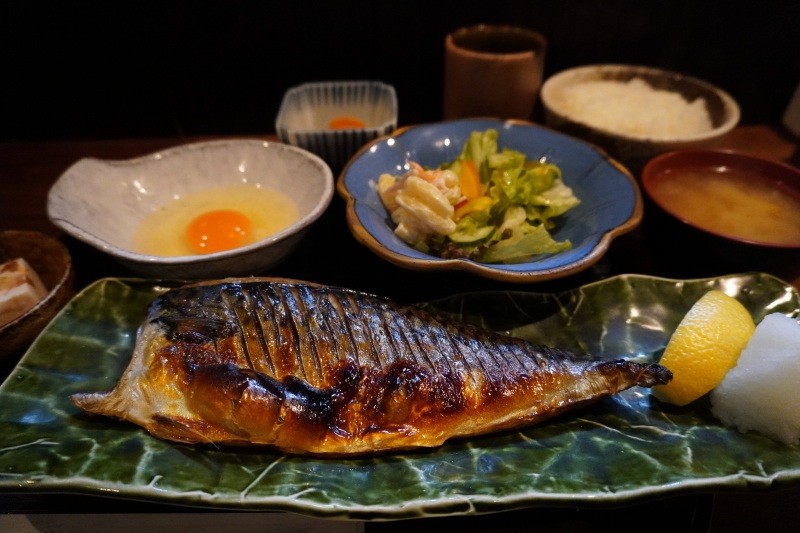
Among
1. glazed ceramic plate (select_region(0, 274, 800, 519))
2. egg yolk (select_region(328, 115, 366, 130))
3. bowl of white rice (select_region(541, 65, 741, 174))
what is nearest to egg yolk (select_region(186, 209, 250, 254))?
glazed ceramic plate (select_region(0, 274, 800, 519))

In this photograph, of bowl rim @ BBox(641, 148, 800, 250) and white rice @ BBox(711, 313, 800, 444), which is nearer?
white rice @ BBox(711, 313, 800, 444)

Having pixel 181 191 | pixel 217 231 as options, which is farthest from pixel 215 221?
pixel 181 191

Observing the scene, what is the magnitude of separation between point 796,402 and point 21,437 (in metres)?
2.32

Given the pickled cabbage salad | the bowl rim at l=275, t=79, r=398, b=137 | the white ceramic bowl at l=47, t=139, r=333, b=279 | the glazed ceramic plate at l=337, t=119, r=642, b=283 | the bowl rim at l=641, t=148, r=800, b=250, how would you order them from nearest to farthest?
1. the glazed ceramic plate at l=337, t=119, r=642, b=283
2. the white ceramic bowl at l=47, t=139, r=333, b=279
3. the pickled cabbage salad
4. the bowl rim at l=641, t=148, r=800, b=250
5. the bowl rim at l=275, t=79, r=398, b=137

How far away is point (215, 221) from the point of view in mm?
2379

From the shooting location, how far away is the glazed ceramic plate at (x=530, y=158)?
1.76m

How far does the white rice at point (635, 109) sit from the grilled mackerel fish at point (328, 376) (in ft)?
5.02

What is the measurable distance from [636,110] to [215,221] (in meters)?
2.43

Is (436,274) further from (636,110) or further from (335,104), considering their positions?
(636,110)

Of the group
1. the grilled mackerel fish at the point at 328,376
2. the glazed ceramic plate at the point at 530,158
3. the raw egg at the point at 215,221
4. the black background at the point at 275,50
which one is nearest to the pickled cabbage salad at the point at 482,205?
the glazed ceramic plate at the point at 530,158

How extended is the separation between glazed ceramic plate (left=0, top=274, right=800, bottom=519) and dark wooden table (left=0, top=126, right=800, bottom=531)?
0.10m

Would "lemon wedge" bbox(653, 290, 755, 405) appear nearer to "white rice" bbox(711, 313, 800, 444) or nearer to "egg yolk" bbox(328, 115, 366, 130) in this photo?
"white rice" bbox(711, 313, 800, 444)

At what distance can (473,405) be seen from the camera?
1517mm

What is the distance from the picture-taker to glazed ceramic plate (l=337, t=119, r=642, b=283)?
176 centimetres
